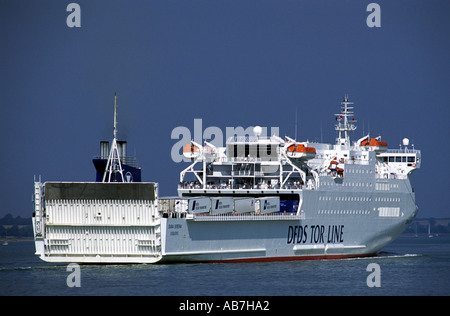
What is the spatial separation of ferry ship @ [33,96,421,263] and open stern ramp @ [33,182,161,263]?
0.05 metres

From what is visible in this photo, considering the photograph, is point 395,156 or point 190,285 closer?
point 190,285

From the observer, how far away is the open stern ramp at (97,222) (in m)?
51.9

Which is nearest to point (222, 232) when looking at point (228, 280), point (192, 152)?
point (192, 152)

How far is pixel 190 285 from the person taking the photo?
46438 millimetres

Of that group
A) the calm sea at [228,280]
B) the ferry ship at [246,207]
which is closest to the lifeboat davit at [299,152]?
the ferry ship at [246,207]

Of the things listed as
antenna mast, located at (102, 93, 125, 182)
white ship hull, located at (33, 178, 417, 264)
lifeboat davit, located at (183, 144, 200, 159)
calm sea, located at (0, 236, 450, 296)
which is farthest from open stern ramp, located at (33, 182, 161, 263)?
lifeboat davit, located at (183, 144, 200, 159)

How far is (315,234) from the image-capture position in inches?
2406

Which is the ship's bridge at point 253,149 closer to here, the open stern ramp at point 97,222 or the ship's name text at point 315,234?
the ship's name text at point 315,234

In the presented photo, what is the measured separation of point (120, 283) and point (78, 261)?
688 centimetres

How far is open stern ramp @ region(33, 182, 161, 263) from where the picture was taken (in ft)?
170

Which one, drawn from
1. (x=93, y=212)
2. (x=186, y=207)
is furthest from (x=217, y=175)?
(x=93, y=212)

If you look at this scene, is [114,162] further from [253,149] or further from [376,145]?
[376,145]
